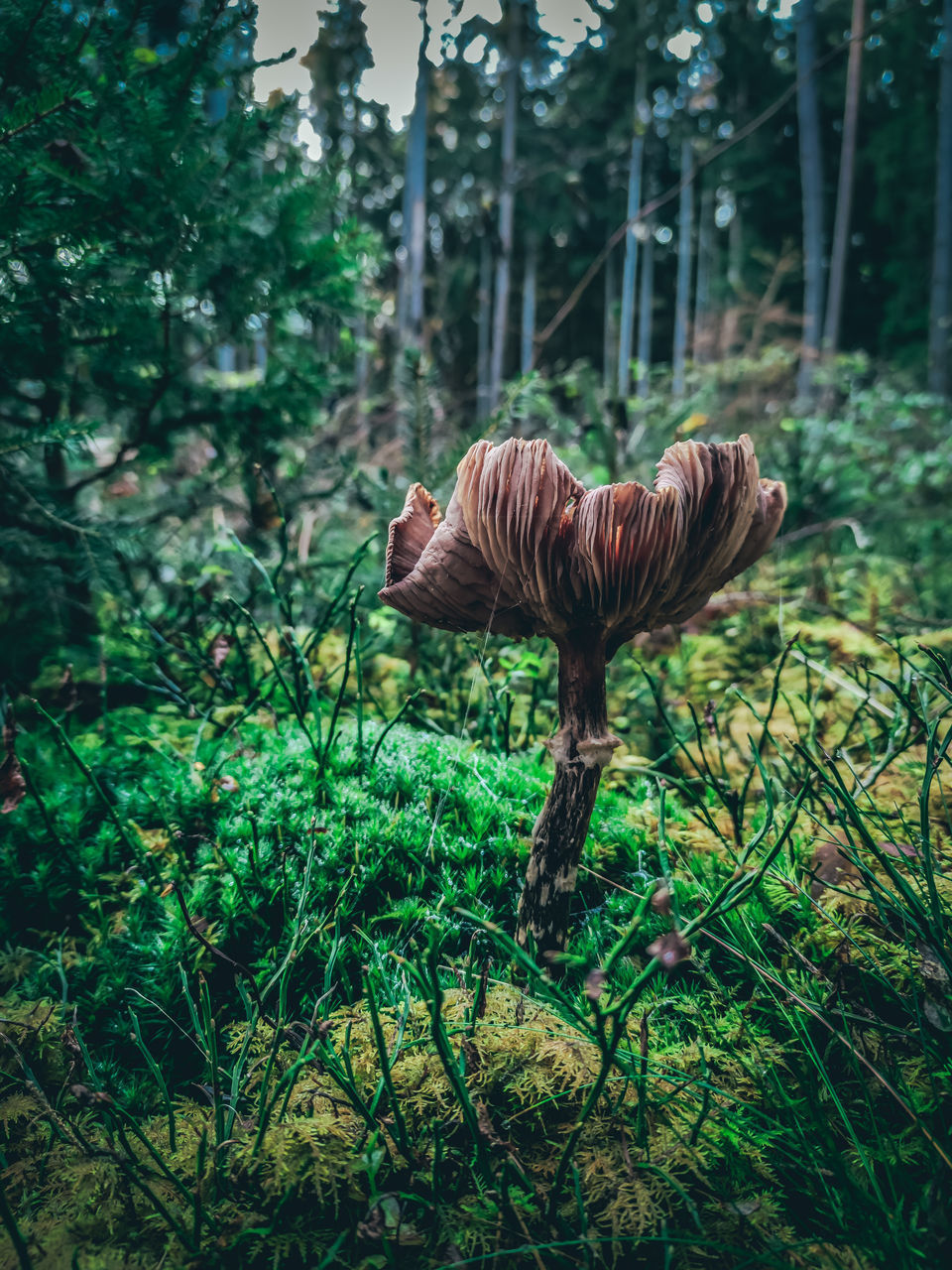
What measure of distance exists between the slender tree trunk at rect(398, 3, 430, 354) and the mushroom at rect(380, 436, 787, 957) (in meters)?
7.22

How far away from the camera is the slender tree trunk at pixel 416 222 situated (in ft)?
26.3

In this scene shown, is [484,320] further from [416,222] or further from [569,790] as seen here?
[569,790]

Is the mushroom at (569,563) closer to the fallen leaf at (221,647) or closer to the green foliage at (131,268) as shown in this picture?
the fallen leaf at (221,647)

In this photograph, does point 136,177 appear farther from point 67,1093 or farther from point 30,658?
point 67,1093

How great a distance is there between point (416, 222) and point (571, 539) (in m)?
10.6

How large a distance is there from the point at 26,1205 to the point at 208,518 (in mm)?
4150

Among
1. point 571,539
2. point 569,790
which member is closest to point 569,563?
point 571,539

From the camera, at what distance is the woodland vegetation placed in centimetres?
107

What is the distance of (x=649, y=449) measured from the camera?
4051 mm

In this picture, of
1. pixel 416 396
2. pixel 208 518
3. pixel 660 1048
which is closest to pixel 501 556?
pixel 660 1048

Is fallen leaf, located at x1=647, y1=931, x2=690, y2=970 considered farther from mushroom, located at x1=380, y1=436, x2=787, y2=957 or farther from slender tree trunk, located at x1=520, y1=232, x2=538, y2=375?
slender tree trunk, located at x1=520, y1=232, x2=538, y2=375

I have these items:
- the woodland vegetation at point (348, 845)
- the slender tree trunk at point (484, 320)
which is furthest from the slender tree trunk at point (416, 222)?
the slender tree trunk at point (484, 320)

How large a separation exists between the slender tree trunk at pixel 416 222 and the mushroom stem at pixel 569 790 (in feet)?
24.0

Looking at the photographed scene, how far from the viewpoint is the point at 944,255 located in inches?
463
